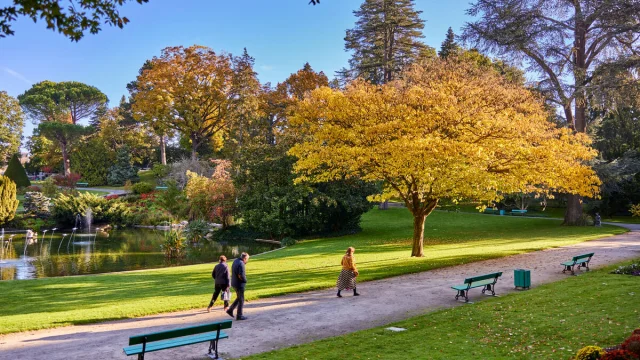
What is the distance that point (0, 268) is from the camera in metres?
22.2

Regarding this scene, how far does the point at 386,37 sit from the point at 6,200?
36.4 meters

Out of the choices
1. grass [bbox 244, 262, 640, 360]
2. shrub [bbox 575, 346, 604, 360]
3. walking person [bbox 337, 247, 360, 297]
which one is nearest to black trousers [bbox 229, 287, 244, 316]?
grass [bbox 244, 262, 640, 360]

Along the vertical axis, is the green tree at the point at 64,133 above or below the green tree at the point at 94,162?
above

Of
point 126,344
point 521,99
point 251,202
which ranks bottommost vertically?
point 126,344

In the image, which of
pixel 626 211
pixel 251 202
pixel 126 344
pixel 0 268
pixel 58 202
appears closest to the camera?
pixel 126 344

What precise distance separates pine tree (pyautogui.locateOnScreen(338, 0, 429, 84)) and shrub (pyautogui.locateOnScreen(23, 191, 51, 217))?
31.8m

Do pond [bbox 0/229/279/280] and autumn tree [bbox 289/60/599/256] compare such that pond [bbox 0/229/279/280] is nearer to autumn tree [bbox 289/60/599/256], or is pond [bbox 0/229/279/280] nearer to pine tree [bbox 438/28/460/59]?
autumn tree [bbox 289/60/599/256]

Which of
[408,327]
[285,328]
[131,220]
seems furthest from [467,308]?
[131,220]

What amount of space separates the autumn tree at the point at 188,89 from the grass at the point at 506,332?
48.3m

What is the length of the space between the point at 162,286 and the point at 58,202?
95.7 feet

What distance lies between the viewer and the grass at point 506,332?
8.52 metres

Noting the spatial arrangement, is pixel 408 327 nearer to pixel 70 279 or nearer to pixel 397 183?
pixel 397 183

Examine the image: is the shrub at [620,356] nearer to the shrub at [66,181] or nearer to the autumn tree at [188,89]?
the autumn tree at [188,89]

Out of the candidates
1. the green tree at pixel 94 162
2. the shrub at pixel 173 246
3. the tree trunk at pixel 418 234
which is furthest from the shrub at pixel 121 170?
the tree trunk at pixel 418 234
